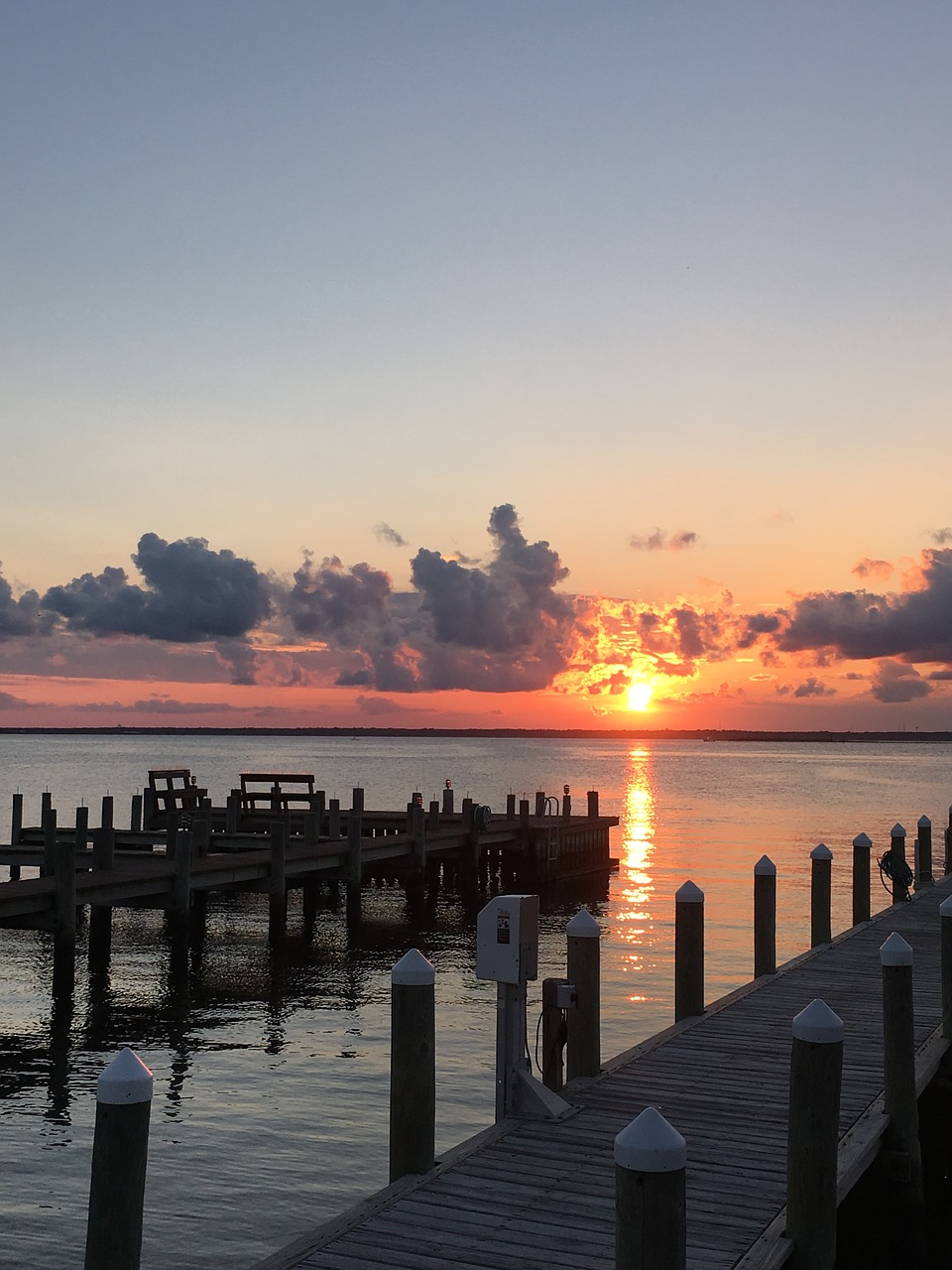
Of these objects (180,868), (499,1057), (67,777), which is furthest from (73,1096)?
(67,777)

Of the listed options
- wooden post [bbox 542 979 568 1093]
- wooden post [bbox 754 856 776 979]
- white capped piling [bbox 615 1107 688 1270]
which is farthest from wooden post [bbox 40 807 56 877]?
white capped piling [bbox 615 1107 688 1270]

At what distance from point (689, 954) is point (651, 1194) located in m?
7.44

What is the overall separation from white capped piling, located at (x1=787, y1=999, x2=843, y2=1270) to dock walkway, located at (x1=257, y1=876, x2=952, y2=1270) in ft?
0.61

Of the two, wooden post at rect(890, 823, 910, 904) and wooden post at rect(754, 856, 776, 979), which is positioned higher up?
wooden post at rect(754, 856, 776, 979)

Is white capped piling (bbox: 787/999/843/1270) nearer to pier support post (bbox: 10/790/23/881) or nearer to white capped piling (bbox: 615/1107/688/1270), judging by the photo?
white capped piling (bbox: 615/1107/688/1270)

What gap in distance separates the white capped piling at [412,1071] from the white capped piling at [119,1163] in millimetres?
2252

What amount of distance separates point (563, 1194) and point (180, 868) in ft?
51.5

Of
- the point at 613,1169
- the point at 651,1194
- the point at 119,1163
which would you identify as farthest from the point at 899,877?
the point at 119,1163

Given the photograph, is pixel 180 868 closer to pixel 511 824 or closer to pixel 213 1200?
pixel 213 1200

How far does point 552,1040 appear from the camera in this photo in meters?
9.88

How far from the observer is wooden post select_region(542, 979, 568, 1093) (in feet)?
32.1

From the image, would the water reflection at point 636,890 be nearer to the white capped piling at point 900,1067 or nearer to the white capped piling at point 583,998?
the white capped piling at point 583,998

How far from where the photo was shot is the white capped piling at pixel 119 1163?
18.7 feet

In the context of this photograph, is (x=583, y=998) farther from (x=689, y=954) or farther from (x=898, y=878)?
(x=898, y=878)
